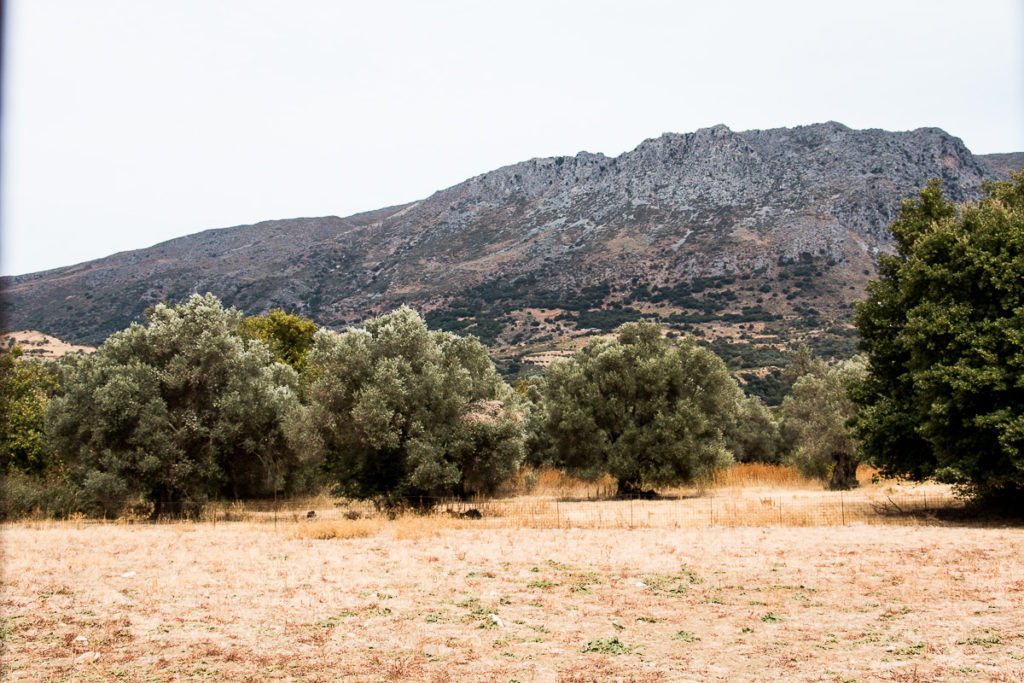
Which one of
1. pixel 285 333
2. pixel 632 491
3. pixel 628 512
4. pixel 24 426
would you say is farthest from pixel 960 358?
pixel 285 333

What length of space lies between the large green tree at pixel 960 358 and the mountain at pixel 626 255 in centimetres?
7086

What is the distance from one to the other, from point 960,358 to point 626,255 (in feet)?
387

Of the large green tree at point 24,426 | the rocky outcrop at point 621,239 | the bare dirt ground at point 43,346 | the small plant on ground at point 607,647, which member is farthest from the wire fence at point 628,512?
the rocky outcrop at point 621,239

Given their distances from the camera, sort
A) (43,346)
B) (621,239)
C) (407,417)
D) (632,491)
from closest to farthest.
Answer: (407,417) → (632,491) → (43,346) → (621,239)

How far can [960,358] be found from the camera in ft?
64.2

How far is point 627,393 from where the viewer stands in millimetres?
34344

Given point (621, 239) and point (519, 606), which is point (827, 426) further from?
point (621, 239)

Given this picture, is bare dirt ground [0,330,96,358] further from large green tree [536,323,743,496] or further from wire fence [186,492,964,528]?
large green tree [536,323,743,496]

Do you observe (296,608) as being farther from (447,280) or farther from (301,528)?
(447,280)

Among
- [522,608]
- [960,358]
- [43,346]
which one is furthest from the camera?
[43,346]

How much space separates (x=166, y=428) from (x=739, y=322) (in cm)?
9710

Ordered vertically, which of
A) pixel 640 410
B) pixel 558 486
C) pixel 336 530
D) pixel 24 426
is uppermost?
pixel 24 426

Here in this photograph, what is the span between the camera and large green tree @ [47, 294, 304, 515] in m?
24.2

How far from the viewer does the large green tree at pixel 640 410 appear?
32.3 metres
